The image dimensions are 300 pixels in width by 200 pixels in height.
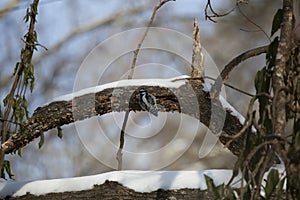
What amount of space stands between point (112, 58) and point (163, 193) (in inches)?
203

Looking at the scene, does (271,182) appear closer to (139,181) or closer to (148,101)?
(139,181)

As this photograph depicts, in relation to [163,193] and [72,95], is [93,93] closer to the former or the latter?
[72,95]

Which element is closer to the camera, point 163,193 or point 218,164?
point 163,193

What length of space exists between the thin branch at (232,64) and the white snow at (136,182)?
0.93ft

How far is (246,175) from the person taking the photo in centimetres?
115

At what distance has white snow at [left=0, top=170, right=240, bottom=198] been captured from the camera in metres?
1.69

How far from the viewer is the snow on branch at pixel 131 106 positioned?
1.96 metres

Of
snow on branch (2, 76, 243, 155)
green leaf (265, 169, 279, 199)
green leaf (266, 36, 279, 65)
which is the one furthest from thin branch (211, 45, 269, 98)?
green leaf (265, 169, 279, 199)

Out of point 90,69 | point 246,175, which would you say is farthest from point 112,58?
point 246,175

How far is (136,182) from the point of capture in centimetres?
174

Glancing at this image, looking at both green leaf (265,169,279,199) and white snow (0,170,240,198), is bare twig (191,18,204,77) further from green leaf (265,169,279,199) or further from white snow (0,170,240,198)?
green leaf (265,169,279,199)

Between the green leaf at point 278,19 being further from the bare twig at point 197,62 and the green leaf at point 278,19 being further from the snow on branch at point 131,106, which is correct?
the bare twig at point 197,62

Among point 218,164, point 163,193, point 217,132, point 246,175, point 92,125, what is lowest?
point 246,175

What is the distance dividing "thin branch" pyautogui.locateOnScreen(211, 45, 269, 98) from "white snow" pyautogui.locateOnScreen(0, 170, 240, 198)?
0.28 metres
